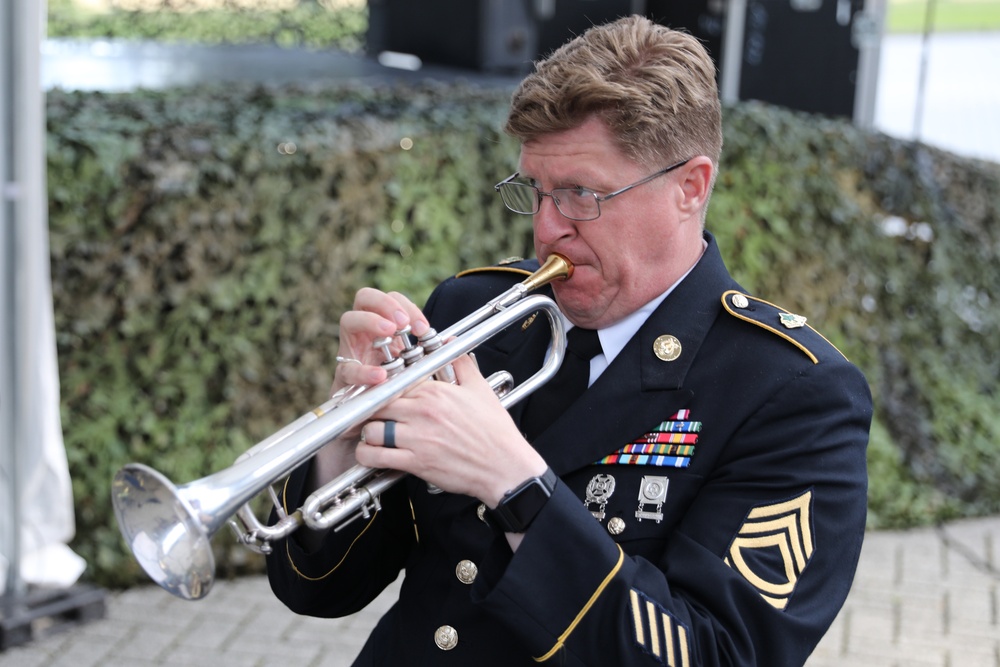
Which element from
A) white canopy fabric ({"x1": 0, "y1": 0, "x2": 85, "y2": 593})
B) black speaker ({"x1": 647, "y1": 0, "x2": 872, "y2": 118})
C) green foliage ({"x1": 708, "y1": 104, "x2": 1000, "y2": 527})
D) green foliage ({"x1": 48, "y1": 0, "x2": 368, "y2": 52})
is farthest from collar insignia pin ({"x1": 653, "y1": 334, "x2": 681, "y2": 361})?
green foliage ({"x1": 48, "y1": 0, "x2": 368, "y2": 52})

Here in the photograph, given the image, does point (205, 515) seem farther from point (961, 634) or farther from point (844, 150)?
point (844, 150)

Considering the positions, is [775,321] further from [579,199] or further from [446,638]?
[446,638]

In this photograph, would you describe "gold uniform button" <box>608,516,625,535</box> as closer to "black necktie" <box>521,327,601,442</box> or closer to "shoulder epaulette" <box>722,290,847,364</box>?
"black necktie" <box>521,327,601,442</box>

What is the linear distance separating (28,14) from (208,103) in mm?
1408

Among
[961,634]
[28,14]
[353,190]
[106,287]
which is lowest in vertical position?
[961,634]

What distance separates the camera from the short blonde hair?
171 centimetres

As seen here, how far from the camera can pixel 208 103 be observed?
489 centimetres

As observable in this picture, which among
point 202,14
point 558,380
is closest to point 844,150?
point 558,380

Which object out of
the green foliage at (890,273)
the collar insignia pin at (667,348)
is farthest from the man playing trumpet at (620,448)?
the green foliage at (890,273)

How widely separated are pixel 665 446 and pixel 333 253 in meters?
2.93

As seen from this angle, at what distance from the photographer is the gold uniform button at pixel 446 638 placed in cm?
185

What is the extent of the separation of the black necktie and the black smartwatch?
33 cm

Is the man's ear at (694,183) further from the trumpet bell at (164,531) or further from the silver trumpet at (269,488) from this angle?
the trumpet bell at (164,531)

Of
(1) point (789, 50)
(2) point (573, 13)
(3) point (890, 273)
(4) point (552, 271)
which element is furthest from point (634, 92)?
(2) point (573, 13)
